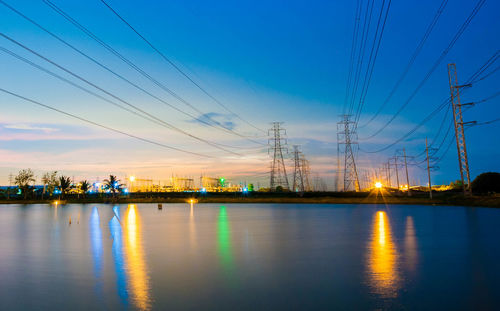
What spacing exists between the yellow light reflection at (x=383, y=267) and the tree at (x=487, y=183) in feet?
295

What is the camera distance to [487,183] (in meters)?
96.1

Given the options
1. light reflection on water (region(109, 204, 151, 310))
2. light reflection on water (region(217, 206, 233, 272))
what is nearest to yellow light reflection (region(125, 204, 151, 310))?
light reflection on water (region(109, 204, 151, 310))

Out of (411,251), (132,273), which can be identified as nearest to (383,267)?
(411,251)

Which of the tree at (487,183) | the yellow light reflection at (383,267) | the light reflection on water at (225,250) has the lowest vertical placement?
the yellow light reflection at (383,267)

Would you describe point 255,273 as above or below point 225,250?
below

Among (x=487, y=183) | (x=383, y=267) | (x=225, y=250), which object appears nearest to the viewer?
(x=383, y=267)

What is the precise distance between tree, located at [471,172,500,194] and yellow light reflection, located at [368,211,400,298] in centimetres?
8999

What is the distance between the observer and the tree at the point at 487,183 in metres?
93.6

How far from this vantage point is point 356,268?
13.5m

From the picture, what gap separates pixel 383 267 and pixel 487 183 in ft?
330

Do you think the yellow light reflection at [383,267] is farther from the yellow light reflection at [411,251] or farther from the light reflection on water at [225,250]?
the light reflection on water at [225,250]

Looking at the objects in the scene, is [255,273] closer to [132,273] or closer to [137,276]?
[137,276]

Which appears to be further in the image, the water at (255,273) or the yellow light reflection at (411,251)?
the yellow light reflection at (411,251)

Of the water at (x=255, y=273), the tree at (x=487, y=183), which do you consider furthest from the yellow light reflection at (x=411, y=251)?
the tree at (x=487, y=183)
